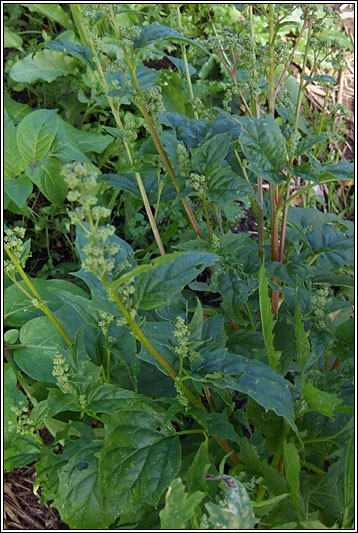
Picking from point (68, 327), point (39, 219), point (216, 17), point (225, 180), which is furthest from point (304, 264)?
point (216, 17)

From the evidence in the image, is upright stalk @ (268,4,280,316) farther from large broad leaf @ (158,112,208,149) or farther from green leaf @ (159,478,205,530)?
green leaf @ (159,478,205,530)

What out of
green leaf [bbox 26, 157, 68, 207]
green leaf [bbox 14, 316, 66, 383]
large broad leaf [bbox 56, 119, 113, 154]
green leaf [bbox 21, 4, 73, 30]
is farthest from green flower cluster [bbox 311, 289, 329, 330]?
green leaf [bbox 21, 4, 73, 30]

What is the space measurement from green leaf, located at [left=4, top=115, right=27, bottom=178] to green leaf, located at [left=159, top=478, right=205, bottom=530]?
1.43 m

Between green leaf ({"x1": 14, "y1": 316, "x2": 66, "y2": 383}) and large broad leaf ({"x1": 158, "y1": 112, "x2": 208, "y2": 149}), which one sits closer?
large broad leaf ({"x1": 158, "y1": 112, "x2": 208, "y2": 149})

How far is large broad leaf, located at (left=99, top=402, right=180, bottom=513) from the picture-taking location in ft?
3.56

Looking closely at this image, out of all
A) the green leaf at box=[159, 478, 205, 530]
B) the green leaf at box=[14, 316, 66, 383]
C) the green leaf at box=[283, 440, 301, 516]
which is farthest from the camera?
the green leaf at box=[14, 316, 66, 383]

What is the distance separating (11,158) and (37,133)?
15 centimetres

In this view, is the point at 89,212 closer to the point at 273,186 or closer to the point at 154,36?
the point at 154,36

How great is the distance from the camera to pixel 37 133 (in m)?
1.88

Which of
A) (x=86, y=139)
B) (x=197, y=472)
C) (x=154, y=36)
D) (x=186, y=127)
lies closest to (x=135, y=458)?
(x=197, y=472)

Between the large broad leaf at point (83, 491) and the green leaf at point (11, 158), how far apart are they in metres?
1.13

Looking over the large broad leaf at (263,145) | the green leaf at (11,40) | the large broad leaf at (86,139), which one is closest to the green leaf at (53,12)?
the green leaf at (11,40)

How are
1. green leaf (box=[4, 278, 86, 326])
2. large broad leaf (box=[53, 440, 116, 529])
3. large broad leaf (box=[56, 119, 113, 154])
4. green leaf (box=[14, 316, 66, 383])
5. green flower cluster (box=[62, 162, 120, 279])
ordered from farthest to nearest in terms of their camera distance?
large broad leaf (box=[56, 119, 113, 154]) < green leaf (box=[4, 278, 86, 326]) < green leaf (box=[14, 316, 66, 383]) < large broad leaf (box=[53, 440, 116, 529]) < green flower cluster (box=[62, 162, 120, 279])

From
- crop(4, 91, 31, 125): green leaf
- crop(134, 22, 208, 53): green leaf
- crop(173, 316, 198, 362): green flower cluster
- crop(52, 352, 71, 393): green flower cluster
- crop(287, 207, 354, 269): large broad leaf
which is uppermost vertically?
crop(134, 22, 208, 53): green leaf
